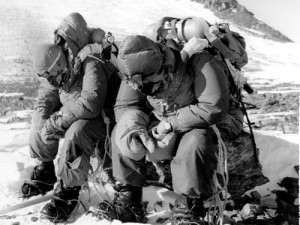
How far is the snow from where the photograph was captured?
3.76 m

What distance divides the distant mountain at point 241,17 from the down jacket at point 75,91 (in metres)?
12.7

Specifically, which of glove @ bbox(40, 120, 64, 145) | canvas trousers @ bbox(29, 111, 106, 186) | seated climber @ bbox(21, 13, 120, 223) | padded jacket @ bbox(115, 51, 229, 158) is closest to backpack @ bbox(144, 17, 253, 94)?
padded jacket @ bbox(115, 51, 229, 158)

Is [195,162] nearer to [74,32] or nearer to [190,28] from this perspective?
[190,28]

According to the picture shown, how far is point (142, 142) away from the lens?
3.00 m

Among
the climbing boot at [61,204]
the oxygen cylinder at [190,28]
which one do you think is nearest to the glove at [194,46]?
the oxygen cylinder at [190,28]

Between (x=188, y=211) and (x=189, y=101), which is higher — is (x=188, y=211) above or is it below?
below

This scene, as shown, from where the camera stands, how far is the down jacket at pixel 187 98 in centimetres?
292

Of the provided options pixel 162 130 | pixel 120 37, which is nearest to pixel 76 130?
pixel 162 130

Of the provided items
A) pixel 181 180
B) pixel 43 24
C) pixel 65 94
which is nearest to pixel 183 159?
pixel 181 180

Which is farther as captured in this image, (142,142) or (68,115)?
(68,115)

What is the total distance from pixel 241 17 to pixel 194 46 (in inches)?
574

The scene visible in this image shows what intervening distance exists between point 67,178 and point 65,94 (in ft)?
2.42

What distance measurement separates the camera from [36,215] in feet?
11.5

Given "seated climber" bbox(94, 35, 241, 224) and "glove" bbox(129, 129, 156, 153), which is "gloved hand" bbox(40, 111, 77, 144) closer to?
"seated climber" bbox(94, 35, 241, 224)
